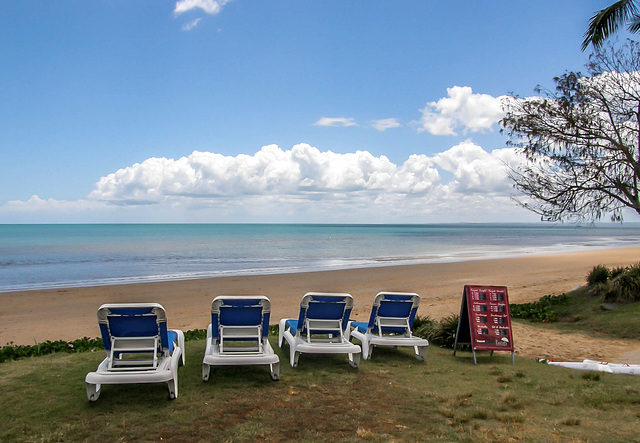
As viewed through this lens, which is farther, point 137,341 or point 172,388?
point 137,341

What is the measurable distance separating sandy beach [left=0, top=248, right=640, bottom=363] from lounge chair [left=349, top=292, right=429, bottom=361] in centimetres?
249

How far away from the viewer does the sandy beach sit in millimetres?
9539

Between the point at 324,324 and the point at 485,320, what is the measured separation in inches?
106

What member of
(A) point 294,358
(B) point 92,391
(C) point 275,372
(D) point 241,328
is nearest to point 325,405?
(C) point 275,372

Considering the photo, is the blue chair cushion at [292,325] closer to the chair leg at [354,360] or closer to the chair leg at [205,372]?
the chair leg at [354,360]

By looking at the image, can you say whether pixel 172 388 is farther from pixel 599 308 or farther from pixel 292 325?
pixel 599 308

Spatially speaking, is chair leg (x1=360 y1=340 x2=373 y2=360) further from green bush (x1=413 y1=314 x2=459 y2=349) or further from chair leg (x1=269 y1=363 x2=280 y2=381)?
green bush (x1=413 y1=314 x2=459 y2=349)

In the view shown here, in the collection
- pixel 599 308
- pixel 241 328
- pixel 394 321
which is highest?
pixel 241 328

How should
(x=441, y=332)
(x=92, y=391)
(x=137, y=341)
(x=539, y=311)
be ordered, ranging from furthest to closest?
(x=539, y=311) → (x=441, y=332) → (x=137, y=341) → (x=92, y=391)

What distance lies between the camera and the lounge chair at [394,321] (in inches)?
280

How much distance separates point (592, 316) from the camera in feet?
37.5

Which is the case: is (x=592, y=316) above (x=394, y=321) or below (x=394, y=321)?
below

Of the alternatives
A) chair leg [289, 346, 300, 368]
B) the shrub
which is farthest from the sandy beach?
chair leg [289, 346, 300, 368]

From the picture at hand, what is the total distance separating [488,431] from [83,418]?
3736 millimetres
